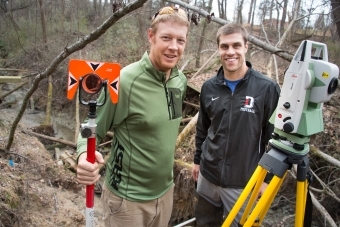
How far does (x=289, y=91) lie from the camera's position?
4.30 feet

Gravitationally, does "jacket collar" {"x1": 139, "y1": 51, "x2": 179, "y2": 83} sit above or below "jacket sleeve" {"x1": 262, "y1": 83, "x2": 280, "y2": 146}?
above

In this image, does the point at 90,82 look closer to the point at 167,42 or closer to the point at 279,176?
the point at 167,42

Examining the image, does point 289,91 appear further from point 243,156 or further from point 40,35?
point 40,35

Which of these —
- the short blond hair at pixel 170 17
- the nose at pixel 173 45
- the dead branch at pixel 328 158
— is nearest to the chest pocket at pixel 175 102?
the nose at pixel 173 45

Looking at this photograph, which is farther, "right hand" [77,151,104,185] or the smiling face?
the smiling face

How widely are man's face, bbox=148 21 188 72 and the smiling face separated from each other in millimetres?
501

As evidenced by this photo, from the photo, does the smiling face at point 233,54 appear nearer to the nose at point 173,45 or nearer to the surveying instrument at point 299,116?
the nose at point 173,45

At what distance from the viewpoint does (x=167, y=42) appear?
1.68 meters

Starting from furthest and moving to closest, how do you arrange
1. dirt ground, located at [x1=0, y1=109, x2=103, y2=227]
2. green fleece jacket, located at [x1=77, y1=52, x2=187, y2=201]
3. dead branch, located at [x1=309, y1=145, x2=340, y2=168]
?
1. dirt ground, located at [x1=0, y1=109, x2=103, y2=227]
2. dead branch, located at [x1=309, y1=145, x2=340, y2=168]
3. green fleece jacket, located at [x1=77, y1=52, x2=187, y2=201]

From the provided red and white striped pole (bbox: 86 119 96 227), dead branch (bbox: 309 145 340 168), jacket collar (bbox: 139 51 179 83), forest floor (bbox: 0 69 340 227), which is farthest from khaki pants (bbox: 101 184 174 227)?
dead branch (bbox: 309 145 340 168)

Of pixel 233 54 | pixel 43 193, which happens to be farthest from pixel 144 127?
pixel 43 193

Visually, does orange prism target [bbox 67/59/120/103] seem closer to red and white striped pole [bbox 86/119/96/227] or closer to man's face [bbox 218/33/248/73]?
red and white striped pole [bbox 86/119/96/227]

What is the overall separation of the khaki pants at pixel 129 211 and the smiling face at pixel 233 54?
3.44 feet

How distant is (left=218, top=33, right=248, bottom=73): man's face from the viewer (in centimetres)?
209
